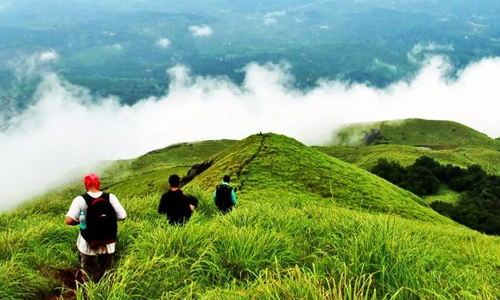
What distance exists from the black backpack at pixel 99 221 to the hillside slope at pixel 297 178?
22264 millimetres

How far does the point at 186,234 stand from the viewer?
33.4 ft

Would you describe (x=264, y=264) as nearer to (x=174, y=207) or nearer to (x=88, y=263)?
(x=88, y=263)

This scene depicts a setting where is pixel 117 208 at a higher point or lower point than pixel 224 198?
higher

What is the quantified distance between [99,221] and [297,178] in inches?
1376

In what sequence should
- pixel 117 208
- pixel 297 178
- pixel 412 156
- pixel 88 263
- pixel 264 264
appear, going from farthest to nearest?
pixel 412 156 → pixel 297 178 → pixel 88 263 → pixel 117 208 → pixel 264 264

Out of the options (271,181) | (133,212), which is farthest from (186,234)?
(271,181)

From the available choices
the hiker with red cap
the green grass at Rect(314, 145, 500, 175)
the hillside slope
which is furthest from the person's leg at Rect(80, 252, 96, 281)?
the green grass at Rect(314, 145, 500, 175)

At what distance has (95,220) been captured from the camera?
983 cm

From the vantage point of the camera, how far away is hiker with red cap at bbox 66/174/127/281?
9828 millimetres

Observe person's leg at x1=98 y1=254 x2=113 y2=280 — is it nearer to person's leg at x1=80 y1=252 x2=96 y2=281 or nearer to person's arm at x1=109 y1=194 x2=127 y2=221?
person's leg at x1=80 y1=252 x2=96 y2=281

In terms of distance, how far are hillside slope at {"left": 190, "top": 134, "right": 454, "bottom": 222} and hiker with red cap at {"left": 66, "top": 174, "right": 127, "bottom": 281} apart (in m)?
22.1

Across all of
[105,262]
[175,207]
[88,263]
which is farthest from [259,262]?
[175,207]

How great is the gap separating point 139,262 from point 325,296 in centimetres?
450

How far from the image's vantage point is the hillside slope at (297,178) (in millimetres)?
38438
